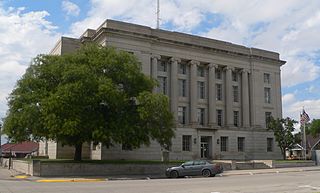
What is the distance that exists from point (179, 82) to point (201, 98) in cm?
452

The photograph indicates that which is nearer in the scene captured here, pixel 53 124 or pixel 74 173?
pixel 53 124

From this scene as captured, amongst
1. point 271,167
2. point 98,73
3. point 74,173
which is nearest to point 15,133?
point 74,173

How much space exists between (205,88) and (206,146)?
339 inches

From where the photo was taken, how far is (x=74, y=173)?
117ft

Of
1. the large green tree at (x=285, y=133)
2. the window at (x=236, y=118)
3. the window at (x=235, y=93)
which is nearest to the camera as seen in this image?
the large green tree at (x=285, y=133)

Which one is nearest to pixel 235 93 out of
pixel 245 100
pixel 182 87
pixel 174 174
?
pixel 245 100

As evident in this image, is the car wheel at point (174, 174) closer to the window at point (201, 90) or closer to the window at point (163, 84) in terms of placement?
the window at point (163, 84)

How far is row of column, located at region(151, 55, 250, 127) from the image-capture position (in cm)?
5794

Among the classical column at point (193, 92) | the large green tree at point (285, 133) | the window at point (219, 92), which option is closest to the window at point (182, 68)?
the classical column at point (193, 92)

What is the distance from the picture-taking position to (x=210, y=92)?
6172 cm

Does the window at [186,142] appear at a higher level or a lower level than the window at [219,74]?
lower

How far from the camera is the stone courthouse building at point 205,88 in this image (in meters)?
54.1

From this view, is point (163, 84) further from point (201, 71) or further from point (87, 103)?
point (87, 103)

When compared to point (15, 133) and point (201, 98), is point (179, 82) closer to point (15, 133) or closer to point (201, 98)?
point (201, 98)
